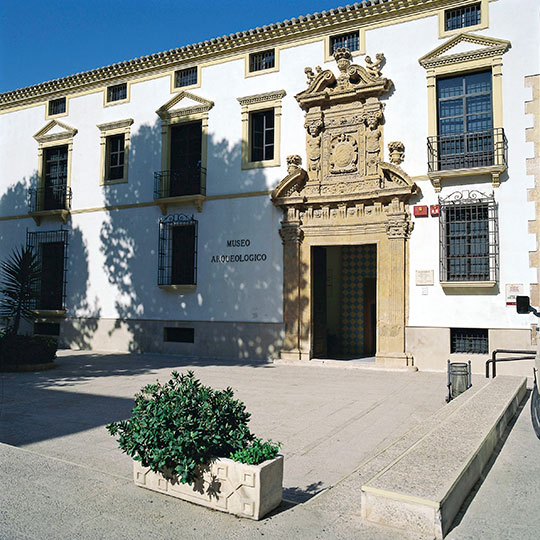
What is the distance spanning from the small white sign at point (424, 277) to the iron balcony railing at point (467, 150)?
8.49 ft

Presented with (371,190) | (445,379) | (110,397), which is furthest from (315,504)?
(371,190)

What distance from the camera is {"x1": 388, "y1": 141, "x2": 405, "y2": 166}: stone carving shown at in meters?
13.6

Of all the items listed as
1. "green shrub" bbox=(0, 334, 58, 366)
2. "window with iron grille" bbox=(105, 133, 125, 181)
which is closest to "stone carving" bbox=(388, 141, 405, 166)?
"window with iron grille" bbox=(105, 133, 125, 181)

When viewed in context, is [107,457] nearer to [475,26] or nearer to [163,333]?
[163,333]

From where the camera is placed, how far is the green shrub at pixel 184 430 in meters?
4.00

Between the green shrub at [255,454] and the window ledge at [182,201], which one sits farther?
the window ledge at [182,201]

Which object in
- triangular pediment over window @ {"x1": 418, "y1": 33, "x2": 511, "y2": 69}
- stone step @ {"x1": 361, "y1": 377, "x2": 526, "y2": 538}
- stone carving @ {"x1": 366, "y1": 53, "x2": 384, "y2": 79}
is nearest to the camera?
stone step @ {"x1": 361, "y1": 377, "x2": 526, "y2": 538}

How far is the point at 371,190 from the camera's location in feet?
45.5

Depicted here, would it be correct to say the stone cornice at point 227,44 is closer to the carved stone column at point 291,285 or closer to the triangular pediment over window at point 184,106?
the triangular pediment over window at point 184,106

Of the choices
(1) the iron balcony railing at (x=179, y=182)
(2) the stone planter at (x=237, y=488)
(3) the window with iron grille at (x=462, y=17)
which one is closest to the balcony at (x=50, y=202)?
(1) the iron balcony railing at (x=179, y=182)

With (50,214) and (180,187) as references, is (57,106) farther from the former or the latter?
(180,187)

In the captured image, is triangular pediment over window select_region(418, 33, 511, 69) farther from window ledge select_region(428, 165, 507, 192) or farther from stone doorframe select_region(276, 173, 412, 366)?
stone doorframe select_region(276, 173, 412, 366)

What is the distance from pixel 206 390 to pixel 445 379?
28.1 ft

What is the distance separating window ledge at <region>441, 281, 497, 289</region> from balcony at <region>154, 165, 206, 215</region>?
787 centimetres
